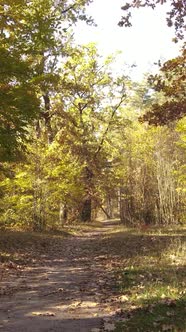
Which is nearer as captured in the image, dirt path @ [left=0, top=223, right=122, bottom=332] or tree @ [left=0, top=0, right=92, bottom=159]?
dirt path @ [left=0, top=223, right=122, bottom=332]

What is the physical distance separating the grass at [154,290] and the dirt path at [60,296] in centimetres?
30

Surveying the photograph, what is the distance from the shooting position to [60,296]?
24.3ft

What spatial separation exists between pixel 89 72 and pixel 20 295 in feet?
82.8

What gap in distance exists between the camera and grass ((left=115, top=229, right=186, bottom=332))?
18.0ft

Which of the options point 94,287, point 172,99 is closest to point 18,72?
point 172,99

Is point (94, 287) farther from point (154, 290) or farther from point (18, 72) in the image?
point (18, 72)

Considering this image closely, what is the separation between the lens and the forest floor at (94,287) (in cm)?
573

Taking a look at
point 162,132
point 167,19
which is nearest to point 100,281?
point 167,19

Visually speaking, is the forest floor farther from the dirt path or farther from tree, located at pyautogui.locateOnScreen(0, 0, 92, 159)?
tree, located at pyautogui.locateOnScreen(0, 0, 92, 159)

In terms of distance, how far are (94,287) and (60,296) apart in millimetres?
875

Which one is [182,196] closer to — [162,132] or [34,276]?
[162,132]

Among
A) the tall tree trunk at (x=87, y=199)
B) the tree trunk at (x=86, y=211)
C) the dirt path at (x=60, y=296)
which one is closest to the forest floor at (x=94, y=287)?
the dirt path at (x=60, y=296)

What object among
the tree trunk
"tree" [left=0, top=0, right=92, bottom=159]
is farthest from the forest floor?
the tree trunk

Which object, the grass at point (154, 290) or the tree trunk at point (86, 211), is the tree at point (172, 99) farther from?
the tree trunk at point (86, 211)
